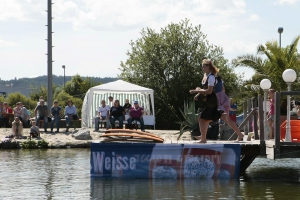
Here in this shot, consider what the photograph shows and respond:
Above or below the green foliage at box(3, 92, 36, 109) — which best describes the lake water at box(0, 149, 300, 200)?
below

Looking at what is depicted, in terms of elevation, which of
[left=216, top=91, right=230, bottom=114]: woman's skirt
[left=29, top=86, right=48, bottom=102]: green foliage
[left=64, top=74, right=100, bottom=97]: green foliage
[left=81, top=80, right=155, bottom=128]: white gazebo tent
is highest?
[left=64, top=74, right=100, bottom=97]: green foliage

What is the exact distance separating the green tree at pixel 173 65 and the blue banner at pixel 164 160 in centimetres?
2678

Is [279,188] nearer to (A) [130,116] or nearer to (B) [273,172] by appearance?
(B) [273,172]

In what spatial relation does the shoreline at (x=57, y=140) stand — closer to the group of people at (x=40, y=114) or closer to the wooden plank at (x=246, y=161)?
the group of people at (x=40, y=114)

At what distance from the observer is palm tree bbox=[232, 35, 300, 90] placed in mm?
35312

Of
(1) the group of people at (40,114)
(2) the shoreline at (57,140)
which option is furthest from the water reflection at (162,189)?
(1) the group of people at (40,114)

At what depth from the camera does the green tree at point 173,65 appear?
42.0 metres

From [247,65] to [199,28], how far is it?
6.69 metres

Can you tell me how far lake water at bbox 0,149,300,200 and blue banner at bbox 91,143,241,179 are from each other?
19cm

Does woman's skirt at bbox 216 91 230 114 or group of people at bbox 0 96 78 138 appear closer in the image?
woman's skirt at bbox 216 91 230 114

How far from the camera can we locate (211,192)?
13.5m

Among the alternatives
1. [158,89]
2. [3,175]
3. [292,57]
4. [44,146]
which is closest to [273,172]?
[3,175]

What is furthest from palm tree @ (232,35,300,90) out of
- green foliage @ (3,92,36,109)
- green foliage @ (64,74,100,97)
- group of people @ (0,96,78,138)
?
green foliage @ (64,74,100,97)

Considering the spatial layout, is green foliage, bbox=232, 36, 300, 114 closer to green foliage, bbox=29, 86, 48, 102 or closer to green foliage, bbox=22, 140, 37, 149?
green foliage, bbox=22, 140, 37, 149
